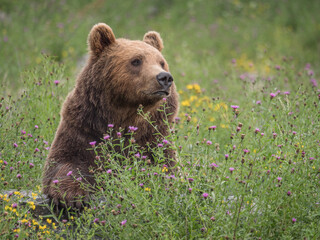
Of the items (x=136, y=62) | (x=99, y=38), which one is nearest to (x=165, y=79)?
(x=136, y=62)

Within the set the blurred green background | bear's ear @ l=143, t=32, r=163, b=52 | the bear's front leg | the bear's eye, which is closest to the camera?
the bear's front leg

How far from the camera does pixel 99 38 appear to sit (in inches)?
165

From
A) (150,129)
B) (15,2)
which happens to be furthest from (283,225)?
(15,2)

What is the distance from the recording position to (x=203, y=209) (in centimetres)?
292

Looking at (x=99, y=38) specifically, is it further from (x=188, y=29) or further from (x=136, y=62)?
(x=188, y=29)

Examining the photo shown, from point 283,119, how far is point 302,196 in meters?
1.53

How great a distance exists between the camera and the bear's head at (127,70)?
153 inches

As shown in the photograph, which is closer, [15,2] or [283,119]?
[283,119]

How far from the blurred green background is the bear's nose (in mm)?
4110

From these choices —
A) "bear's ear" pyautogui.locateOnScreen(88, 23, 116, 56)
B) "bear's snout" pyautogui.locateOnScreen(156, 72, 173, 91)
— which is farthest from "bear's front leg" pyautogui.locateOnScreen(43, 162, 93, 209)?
"bear's ear" pyautogui.locateOnScreen(88, 23, 116, 56)

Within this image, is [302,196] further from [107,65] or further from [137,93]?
[107,65]

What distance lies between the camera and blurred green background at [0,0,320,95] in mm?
9742

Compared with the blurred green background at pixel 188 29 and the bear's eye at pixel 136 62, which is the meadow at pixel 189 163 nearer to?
the blurred green background at pixel 188 29

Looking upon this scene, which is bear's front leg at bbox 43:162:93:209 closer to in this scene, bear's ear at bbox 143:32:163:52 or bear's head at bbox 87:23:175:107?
bear's head at bbox 87:23:175:107
